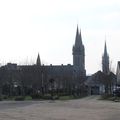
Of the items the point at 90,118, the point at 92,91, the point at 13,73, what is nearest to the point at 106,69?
the point at 13,73

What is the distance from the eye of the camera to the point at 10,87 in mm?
94812

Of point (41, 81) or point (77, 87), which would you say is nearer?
point (41, 81)

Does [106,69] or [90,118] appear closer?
[90,118]

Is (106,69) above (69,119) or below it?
above

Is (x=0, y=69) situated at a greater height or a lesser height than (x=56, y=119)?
greater

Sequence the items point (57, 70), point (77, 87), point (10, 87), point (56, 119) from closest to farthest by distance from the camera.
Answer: point (56, 119)
point (10, 87)
point (77, 87)
point (57, 70)

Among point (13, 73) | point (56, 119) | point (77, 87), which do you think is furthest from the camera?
point (77, 87)

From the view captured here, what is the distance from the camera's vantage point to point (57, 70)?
163 meters

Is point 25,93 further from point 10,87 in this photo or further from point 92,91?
point 92,91

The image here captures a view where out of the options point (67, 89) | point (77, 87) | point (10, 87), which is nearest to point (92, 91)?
point (77, 87)

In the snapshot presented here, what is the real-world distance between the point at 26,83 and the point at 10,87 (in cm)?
612

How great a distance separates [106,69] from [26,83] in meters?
16.9

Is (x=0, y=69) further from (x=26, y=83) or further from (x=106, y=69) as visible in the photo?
(x=106, y=69)

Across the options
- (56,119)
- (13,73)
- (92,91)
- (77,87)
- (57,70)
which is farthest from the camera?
(57,70)
